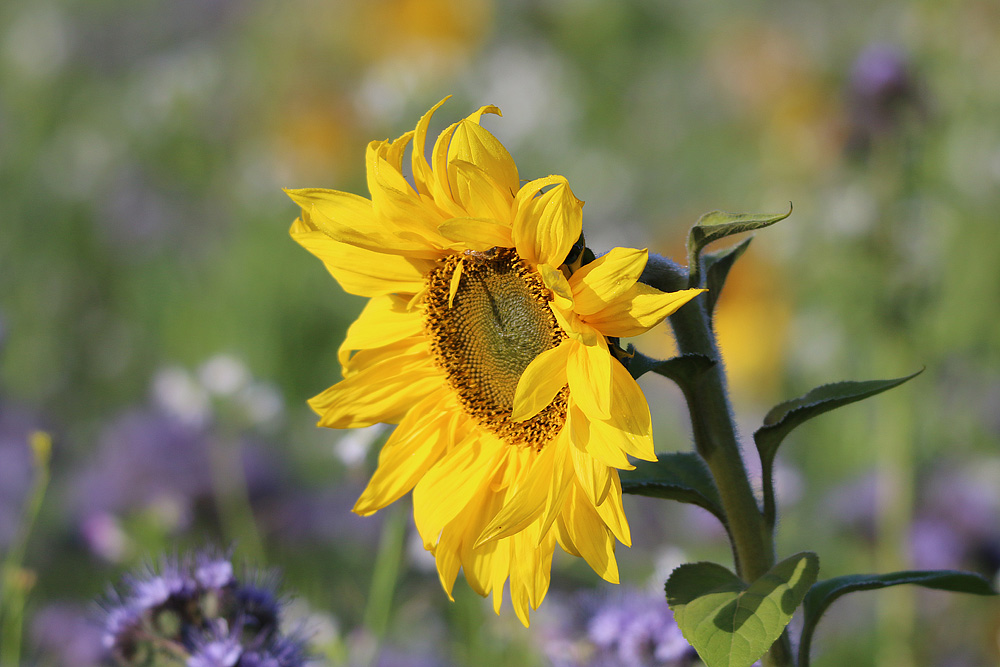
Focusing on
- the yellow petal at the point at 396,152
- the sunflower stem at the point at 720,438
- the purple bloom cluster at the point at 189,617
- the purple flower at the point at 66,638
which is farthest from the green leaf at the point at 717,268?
the purple flower at the point at 66,638

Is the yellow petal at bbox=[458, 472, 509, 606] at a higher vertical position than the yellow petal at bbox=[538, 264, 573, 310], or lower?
lower

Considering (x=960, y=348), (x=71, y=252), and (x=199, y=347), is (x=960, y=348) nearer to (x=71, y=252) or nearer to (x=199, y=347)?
(x=199, y=347)

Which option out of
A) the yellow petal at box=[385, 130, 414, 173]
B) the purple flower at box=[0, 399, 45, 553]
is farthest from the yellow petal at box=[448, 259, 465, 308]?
the purple flower at box=[0, 399, 45, 553]

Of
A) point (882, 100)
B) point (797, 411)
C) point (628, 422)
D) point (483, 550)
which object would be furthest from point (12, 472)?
point (882, 100)

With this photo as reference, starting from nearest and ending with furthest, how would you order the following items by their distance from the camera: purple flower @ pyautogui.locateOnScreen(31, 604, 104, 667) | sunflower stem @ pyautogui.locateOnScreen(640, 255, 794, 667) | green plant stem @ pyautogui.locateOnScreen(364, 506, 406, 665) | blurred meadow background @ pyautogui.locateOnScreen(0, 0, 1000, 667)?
1. sunflower stem @ pyautogui.locateOnScreen(640, 255, 794, 667)
2. green plant stem @ pyautogui.locateOnScreen(364, 506, 406, 665)
3. purple flower @ pyautogui.locateOnScreen(31, 604, 104, 667)
4. blurred meadow background @ pyautogui.locateOnScreen(0, 0, 1000, 667)

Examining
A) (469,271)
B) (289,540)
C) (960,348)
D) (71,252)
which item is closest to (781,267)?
(960,348)

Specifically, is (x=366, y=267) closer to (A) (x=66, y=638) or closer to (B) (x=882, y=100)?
(A) (x=66, y=638)

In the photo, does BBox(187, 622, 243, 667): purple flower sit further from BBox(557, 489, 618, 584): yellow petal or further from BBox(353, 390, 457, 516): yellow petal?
BBox(557, 489, 618, 584): yellow petal
